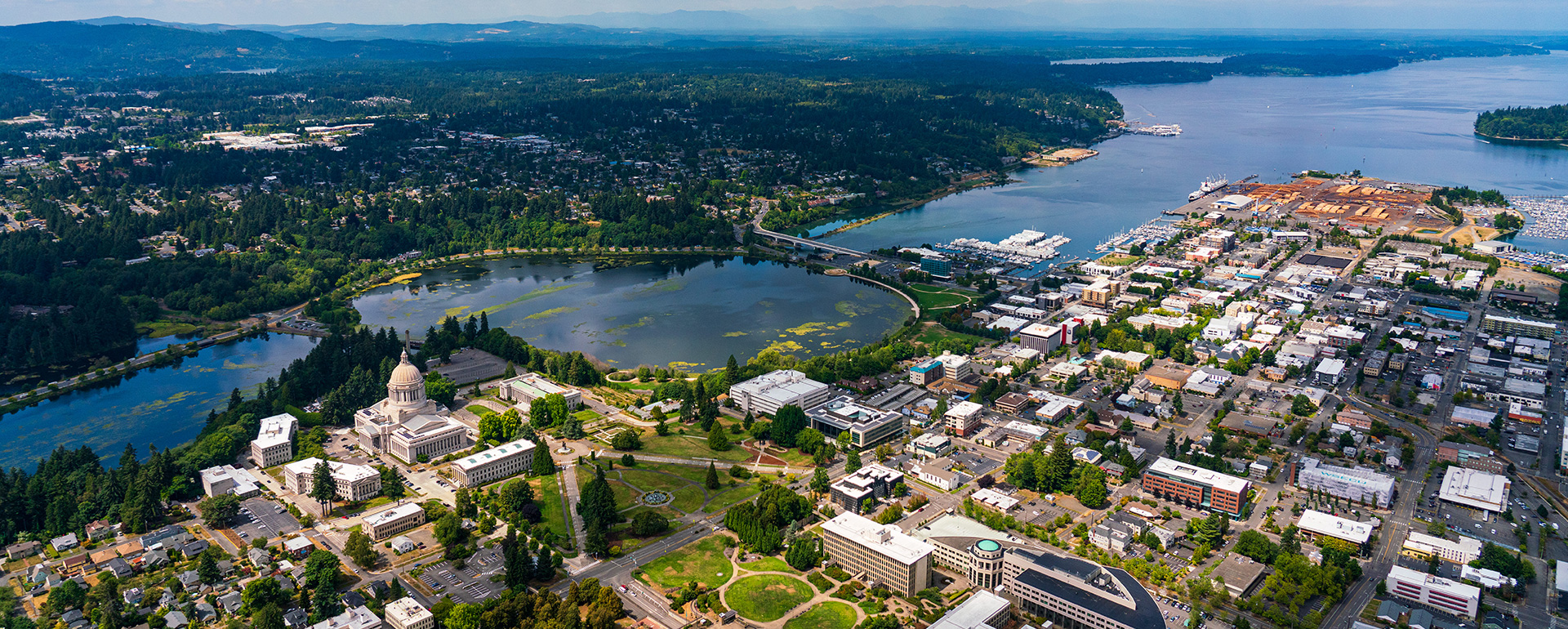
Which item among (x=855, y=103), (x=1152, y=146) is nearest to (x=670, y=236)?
(x=855, y=103)

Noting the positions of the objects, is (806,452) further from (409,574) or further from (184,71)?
(184,71)

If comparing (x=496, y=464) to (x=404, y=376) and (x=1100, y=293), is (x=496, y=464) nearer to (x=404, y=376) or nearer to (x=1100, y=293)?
(x=404, y=376)

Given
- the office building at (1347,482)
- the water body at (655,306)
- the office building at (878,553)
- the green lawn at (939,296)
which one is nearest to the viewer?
the office building at (878,553)

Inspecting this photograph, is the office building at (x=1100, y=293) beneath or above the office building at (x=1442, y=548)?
beneath

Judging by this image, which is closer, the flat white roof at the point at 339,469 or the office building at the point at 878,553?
the office building at the point at 878,553

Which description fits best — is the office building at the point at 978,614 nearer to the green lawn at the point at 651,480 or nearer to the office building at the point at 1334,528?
the office building at the point at 1334,528

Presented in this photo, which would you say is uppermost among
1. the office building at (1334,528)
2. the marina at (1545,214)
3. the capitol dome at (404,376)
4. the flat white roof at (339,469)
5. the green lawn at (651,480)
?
the capitol dome at (404,376)

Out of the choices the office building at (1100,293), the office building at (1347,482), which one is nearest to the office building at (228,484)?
the office building at (1347,482)

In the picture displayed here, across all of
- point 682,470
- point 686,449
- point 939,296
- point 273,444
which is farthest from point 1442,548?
point 273,444
